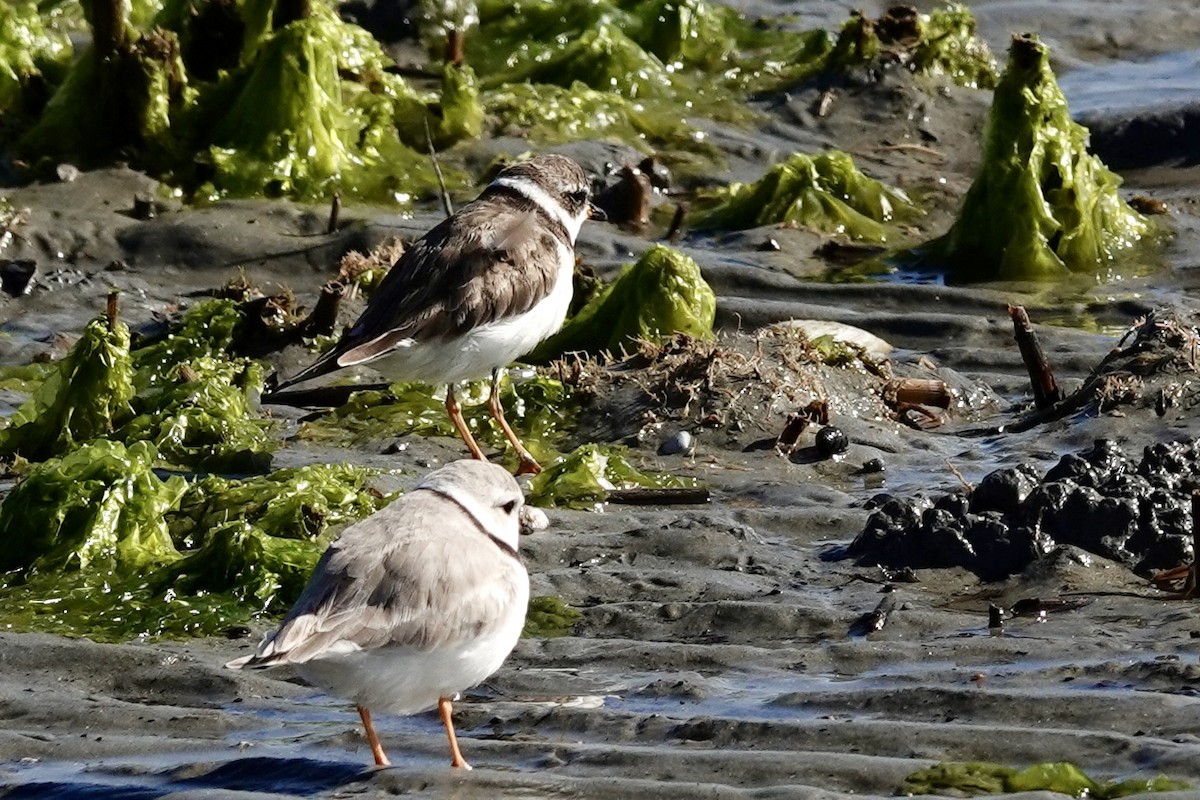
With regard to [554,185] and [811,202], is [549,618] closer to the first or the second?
[554,185]

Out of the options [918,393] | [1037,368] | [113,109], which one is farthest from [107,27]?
[1037,368]

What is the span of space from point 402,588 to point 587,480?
110 inches

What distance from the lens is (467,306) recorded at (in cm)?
801

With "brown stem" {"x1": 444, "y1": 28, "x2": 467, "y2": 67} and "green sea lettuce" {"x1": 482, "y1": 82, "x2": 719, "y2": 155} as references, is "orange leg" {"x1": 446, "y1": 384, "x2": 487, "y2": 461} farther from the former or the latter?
"brown stem" {"x1": 444, "y1": 28, "x2": 467, "y2": 67}

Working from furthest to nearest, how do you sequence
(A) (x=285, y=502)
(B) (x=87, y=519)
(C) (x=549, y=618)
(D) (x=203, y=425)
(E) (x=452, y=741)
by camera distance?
(D) (x=203, y=425), (A) (x=285, y=502), (B) (x=87, y=519), (C) (x=549, y=618), (E) (x=452, y=741)

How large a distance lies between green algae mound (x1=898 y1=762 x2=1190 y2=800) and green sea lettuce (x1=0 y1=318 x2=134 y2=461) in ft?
15.8

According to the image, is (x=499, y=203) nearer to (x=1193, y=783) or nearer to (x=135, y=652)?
(x=135, y=652)

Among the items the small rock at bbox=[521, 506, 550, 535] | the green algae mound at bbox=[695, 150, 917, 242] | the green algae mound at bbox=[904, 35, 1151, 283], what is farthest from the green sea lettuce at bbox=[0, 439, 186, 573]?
the green algae mound at bbox=[904, 35, 1151, 283]

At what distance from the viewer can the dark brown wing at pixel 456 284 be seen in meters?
7.88

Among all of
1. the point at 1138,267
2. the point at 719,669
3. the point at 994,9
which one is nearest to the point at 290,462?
the point at 719,669

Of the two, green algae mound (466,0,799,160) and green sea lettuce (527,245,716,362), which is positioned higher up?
green algae mound (466,0,799,160)

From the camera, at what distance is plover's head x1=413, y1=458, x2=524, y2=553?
5.12 metres

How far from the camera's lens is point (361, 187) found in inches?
452

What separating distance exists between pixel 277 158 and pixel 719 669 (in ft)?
21.2
